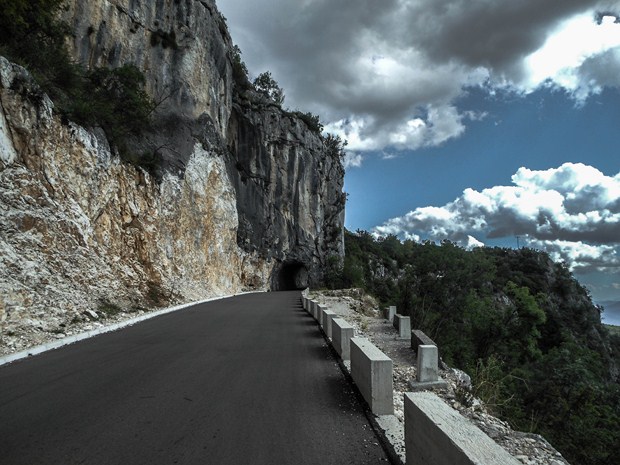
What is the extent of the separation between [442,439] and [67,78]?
2364 centimetres

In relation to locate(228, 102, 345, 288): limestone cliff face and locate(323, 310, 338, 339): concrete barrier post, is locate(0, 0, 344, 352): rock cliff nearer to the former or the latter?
locate(228, 102, 345, 288): limestone cliff face

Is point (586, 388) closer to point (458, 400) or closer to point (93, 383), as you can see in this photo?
point (458, 400)

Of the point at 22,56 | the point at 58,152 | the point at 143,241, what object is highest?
the point at 22,56

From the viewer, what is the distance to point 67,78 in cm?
2056

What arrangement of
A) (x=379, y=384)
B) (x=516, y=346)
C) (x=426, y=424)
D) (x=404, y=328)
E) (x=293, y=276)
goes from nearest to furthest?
(x=426, y=424), (x=379, y=384), (x=404, y=328), (x=516, y=346), (x=293, y=276)

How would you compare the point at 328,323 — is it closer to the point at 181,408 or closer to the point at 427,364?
the point at 427,364

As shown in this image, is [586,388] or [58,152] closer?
[58,152]

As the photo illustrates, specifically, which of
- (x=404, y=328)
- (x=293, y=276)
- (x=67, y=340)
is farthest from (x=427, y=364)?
(x=293, y=276)

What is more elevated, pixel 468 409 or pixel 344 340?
A: pixel 344 340

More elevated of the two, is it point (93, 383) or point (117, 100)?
point (117, 100)

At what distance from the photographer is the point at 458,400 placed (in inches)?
262

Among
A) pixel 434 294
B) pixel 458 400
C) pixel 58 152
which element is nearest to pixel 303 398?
pixel 458 400

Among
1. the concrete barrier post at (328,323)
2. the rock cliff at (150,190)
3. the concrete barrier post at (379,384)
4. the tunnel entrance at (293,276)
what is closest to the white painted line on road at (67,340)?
the rock cliff at (150,190)

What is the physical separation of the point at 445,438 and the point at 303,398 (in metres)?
3.19
